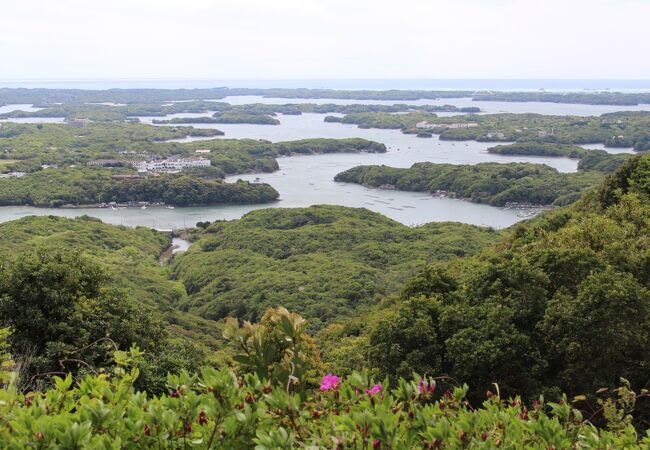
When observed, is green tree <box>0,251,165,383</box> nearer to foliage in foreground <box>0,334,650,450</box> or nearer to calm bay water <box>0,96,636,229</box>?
foliage in foreground <box>0,334,650,450</box>

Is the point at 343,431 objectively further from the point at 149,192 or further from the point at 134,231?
the point at 149,192


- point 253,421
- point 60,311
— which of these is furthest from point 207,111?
point 253,421

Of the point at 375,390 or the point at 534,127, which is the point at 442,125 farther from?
the point at 375,390

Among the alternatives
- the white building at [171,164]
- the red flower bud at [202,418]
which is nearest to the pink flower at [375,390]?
the red flower bud at [202,418]

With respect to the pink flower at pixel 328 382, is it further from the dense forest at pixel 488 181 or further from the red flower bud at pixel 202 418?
the dense forest at pixel 488 181

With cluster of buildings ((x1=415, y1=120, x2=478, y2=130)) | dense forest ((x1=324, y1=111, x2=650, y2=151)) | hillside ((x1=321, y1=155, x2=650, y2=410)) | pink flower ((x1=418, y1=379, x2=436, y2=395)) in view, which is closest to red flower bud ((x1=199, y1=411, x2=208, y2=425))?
pink flower ((x1=418, y1=379, x2=436, y2=395))

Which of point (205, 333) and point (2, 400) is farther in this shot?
point (205, 333)

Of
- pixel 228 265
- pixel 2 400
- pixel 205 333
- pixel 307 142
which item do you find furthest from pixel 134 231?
pixel 307 142
